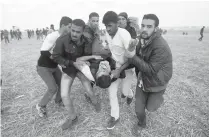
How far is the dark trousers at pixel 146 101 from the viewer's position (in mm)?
2848

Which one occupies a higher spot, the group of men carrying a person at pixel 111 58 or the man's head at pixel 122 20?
the man's head at pixel 122 20

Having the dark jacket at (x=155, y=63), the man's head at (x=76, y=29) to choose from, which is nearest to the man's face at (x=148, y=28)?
the dark jacket at (x=155, y=63)

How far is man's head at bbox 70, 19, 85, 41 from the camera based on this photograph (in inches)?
108

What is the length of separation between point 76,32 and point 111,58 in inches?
35.4

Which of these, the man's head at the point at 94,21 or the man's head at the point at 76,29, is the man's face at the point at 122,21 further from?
the man's head at the point at 76,29

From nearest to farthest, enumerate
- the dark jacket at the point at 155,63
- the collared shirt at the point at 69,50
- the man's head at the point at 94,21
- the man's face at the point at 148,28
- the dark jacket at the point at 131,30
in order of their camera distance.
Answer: the dark jacket at the point at 155,63 < the man's face at the point at 148,28 < the collared shirt at the point at 69,50 < the man's head at the point at 94,21 < the dark jacket at the point at 131,30

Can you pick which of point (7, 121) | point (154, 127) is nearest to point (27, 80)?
point (7, 121)

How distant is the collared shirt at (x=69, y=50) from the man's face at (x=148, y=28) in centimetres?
115

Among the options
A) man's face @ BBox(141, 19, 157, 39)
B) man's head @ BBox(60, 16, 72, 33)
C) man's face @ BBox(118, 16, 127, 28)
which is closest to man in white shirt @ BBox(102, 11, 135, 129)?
man's face @ BBox(141, 19, 157, 39)

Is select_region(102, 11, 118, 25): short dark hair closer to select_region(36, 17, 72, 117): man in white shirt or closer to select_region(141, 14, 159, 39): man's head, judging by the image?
select_region(141, 14, 159, 39): man's head

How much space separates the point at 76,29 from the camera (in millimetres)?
2742

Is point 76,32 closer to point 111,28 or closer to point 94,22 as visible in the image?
point 111,28

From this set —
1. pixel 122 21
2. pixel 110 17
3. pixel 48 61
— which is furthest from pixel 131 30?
pixel 48 61

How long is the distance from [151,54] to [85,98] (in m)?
2.64
